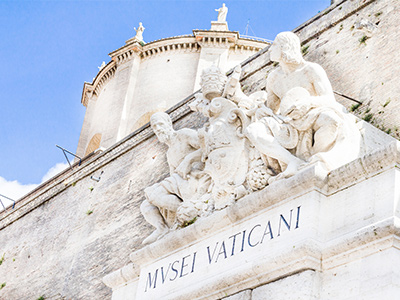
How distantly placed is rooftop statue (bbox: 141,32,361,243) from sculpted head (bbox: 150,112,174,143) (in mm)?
14

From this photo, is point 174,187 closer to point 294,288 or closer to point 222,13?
point 294,288

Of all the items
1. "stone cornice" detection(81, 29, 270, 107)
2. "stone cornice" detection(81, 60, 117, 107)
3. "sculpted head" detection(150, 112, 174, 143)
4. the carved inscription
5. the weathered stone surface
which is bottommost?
the weathered stone surface

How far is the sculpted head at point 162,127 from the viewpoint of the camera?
32.8 feet

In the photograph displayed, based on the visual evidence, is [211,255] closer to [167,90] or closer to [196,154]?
[196,154]

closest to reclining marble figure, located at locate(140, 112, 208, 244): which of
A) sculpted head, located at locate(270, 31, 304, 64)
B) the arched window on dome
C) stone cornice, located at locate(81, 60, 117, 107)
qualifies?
sculpted head, located at locate(270, 31, 304, 64)

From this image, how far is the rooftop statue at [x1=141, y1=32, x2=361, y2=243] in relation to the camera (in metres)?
7.34

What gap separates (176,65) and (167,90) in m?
0.95

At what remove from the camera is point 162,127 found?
10.1 meters

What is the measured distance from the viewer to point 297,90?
7.82 metres

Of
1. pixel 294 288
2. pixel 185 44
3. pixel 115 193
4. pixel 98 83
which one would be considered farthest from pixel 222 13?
pixel 294 288

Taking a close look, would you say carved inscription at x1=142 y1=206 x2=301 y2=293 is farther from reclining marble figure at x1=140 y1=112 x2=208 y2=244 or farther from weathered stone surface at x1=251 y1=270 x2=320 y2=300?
reclining marble figure at x1=140 y1=112 x2=208 y2=244

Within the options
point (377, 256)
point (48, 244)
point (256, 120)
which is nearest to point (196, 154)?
point (256, 120)

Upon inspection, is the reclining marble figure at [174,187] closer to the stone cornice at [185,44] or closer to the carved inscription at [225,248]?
the carved inscription at [225,248]

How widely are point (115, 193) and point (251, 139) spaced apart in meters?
5.03
